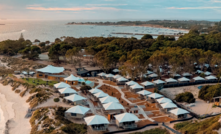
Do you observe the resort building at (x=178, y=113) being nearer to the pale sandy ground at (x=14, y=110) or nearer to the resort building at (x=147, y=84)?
the resort building at (x=147, y=84)

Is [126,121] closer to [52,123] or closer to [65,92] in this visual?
[52,123]

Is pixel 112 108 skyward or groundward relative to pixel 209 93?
groundward

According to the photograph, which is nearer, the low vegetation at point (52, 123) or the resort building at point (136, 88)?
the low vegetation at point (52, 123)

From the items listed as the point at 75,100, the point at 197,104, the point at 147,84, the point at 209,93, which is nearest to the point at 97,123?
the point at 75,100

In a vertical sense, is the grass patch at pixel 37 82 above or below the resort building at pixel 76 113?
above

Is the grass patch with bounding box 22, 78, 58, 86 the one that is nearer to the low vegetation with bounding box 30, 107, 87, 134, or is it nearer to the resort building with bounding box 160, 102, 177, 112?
the low vegetation with bounding box 30, 107, 87, 134

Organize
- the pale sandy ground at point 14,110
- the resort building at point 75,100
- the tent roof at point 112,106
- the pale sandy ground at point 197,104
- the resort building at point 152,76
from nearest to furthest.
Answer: the pale sandy ground at point 14,110 → the tent roof at point 112,106 → the pale sandy ground at point 197,104 → the resort building at point 75,100 → the resort building at point 152,76

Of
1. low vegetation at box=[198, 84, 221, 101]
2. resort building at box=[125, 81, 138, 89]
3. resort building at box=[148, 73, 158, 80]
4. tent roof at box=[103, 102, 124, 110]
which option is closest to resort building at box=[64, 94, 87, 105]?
tent roof at box=[103, 102, 124, 110]

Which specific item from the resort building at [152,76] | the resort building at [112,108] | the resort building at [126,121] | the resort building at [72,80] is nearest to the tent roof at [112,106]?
the resort building at [112,108]
